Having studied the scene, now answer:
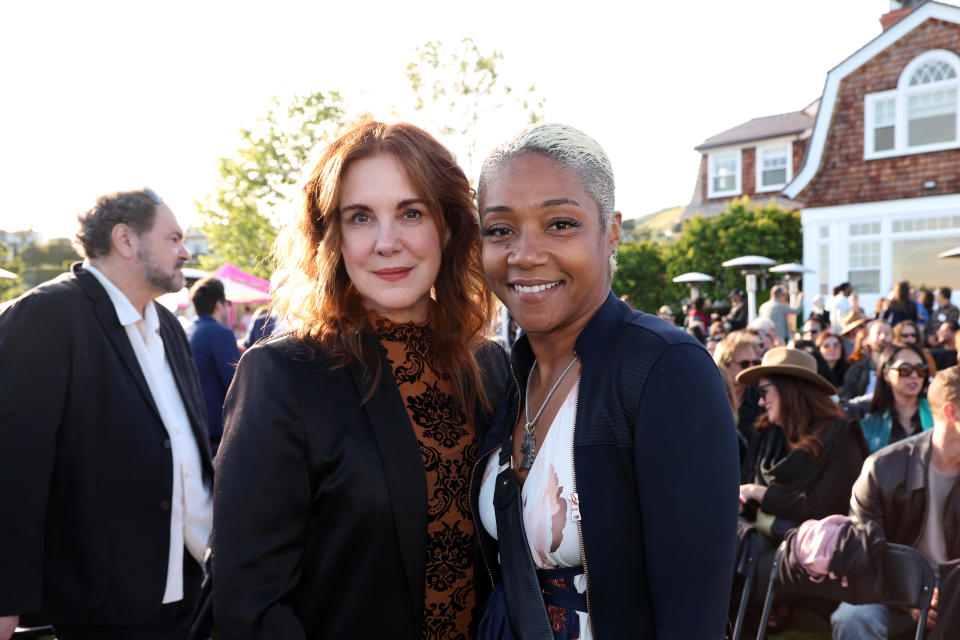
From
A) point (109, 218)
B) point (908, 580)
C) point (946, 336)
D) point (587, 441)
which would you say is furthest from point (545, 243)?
point (946, 336)

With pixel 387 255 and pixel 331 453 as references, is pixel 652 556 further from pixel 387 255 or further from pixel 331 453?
pixel 387 255

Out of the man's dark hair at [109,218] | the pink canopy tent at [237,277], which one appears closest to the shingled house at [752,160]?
the pink canopy tent at [237,277]

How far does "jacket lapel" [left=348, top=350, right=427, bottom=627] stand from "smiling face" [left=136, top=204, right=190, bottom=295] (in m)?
1.78

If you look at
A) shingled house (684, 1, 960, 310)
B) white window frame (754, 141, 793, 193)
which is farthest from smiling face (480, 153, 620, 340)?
white window frame (754, 141, 793, 193)

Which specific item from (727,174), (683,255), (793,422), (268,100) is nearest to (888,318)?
(793,422)

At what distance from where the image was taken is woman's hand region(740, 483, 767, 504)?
14.8 feet

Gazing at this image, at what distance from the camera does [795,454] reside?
457cm

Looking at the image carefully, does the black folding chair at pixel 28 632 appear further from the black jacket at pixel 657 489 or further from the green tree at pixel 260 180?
the green tree at pixel 260 180

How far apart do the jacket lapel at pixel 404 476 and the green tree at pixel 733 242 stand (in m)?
22.2

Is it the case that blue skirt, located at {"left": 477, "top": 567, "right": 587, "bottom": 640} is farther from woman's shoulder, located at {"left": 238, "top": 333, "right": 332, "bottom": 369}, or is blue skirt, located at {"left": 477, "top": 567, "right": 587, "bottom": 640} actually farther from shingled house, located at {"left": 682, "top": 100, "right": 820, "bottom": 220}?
shingled house, located at {"left": 682, "top": 100, "right": 820, "bottom": 220}

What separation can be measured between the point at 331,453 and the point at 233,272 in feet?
62.8

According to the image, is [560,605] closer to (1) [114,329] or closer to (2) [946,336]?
(1) [114,329]

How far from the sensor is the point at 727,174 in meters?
30.6

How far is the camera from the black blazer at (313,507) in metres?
1.67
